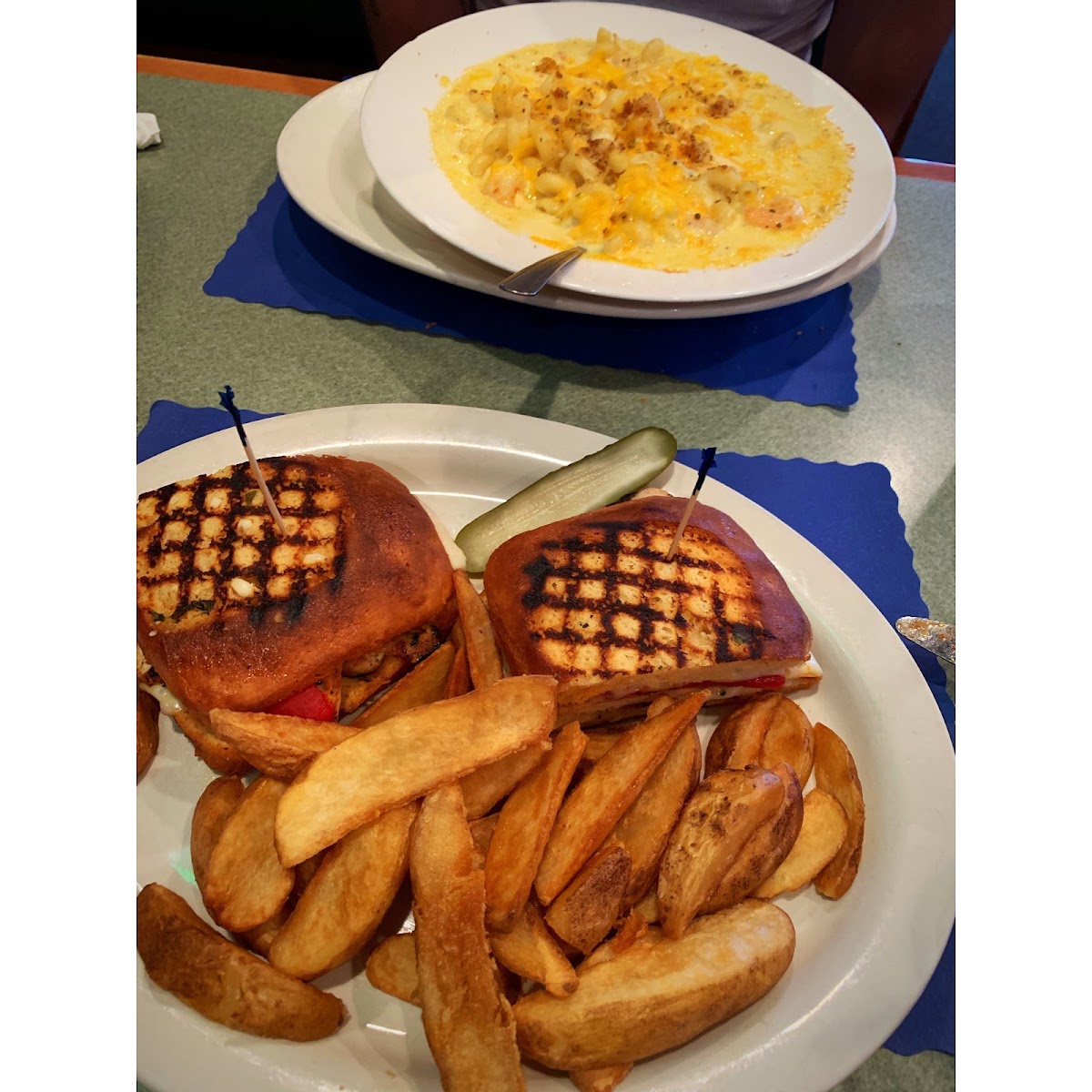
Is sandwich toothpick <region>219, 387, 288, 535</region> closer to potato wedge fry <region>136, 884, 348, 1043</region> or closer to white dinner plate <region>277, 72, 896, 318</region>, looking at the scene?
potato wedge fry <region>136, 884, 348, 1043</region>

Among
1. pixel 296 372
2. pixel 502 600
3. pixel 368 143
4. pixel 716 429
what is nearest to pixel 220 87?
pixel 368 143

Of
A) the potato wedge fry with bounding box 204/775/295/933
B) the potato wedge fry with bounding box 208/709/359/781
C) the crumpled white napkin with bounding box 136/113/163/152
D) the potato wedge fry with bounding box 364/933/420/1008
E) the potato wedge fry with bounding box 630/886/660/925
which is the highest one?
the crumpled white napkin with bounding box 136/113/163/152

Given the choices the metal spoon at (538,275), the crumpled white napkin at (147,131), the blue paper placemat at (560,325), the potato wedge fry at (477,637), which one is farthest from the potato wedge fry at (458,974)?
the crumpled white napkin at (147,131)

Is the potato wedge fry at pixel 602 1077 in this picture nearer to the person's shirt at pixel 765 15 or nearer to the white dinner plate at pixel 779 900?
the white dinner plate at pixel 779 900

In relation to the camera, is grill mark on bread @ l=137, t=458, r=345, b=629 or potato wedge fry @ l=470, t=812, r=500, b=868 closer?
potato wedge fry @ l=470, t=812, r=500, b=868

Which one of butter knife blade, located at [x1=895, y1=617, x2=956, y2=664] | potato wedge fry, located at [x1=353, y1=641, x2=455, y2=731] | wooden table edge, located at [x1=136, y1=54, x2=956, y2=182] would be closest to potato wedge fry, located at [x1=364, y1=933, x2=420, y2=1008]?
potato wedge fry, located at [x1=353, y1=641, x2=455, y2=731]

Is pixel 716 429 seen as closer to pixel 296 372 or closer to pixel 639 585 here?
pixel 639 585

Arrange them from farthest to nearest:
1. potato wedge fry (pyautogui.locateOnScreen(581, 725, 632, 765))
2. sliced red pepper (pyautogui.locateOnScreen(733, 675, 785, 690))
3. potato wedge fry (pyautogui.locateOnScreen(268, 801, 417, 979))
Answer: sliced red pepper (pyautogui.locateOnScreen(733, 675, 785, 690))
potato wedge fry (pyautogui.locateOnScreen(581, 725, 632, 765))
potato wedge fry (pyautogui.locateOnScreen(268, 801, 417, 979))
